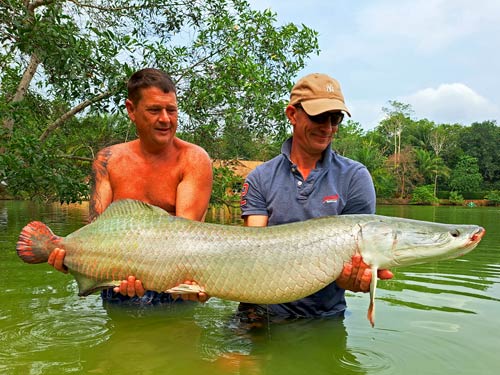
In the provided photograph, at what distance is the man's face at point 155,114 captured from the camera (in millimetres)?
3891

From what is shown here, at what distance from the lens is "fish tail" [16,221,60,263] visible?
3.22 metres

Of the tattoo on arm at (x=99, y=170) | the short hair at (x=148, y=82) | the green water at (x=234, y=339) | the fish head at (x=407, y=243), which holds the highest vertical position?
the short hair at (x=148, y=82)

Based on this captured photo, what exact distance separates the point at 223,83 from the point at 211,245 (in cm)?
630

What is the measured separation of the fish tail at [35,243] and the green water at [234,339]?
2.14 feet

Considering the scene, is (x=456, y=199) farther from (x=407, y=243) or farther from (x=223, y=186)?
(x=407, y=243)

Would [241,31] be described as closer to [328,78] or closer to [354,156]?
[328,78]

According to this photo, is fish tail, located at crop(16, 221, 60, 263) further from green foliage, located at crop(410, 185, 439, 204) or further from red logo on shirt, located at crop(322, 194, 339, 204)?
green foliage, located at crop(410, 185, 439, 204)

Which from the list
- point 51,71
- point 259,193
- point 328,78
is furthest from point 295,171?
point 51,71

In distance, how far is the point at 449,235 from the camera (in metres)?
2.85

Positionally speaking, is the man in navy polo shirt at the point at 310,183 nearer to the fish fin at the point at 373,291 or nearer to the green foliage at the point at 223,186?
the fish fin at the point at 373,291

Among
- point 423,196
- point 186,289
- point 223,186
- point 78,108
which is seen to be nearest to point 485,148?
point 423,196

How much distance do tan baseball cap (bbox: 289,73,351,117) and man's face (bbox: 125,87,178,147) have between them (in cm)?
106

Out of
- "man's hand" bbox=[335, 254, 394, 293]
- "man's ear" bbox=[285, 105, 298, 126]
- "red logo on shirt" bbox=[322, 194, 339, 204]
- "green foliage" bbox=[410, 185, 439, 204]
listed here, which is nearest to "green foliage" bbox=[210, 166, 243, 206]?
"man's ear" bbox=[285, 105, 298, 126]

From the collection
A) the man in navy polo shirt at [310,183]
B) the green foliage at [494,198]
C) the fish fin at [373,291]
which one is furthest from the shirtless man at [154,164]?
the green foliage at [494,198]
